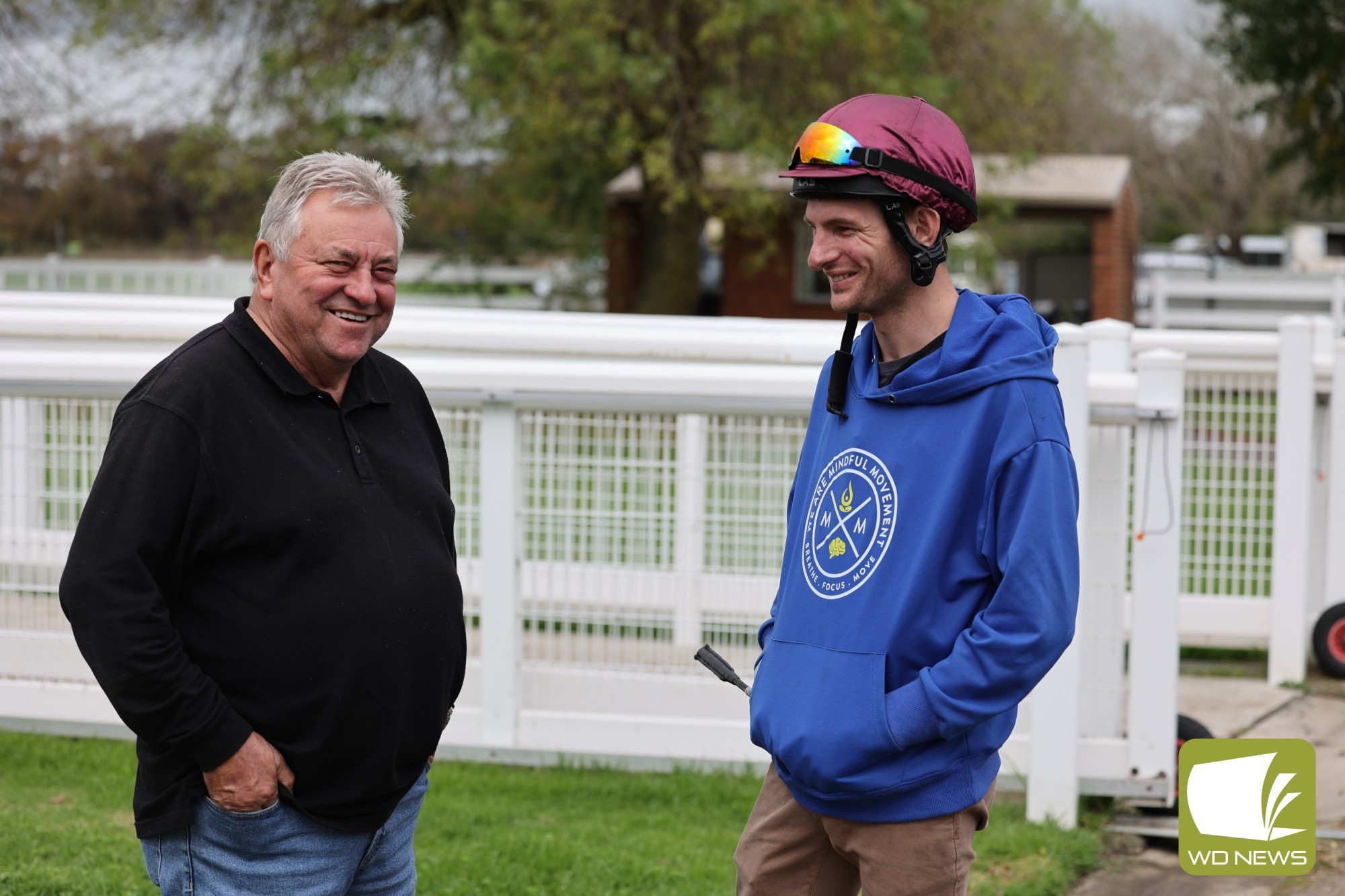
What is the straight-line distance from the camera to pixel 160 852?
2.36 meters

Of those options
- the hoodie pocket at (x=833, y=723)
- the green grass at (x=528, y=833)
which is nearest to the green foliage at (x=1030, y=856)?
the green grass at (x=528, y=833)

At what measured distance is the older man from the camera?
217cm

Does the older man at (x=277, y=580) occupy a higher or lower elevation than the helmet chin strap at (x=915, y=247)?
lower

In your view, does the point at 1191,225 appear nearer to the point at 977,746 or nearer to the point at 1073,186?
the point at 1073,186

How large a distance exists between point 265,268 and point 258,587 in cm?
58

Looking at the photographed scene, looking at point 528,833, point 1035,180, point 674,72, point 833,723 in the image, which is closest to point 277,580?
point 833,723

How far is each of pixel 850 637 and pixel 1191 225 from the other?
55.4m

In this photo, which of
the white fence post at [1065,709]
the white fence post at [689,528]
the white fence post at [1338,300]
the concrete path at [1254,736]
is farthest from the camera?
the white fence post at [1338,300]

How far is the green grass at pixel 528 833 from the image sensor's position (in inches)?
155

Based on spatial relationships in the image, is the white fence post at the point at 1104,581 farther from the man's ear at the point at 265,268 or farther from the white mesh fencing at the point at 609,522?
the man's ear at the point at 265,268

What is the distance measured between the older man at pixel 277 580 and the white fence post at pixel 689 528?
7.25ft

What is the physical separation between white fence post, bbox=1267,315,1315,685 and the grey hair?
502cm

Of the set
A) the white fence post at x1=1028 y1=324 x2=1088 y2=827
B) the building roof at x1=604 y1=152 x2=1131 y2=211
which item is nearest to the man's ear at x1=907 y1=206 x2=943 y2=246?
the white fence post at x1=1028 y1=324 x2=1088 y2=827

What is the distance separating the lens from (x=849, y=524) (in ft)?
7.60
